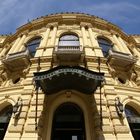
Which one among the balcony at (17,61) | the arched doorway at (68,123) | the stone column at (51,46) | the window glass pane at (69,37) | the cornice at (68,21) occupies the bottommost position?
the arched doorway at (68,123)

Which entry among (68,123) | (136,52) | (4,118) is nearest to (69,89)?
(68,123)

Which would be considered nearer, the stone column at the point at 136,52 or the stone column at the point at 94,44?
the stone column at the point at 94,44

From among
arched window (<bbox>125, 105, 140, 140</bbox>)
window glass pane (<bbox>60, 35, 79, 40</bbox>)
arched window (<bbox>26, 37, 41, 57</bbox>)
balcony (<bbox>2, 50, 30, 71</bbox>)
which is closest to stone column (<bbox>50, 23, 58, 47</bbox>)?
window glass pane (<bbox>60, 35, 79, 40</bbox>)

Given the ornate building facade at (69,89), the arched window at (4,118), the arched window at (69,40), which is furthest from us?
the arched window at (69,40)

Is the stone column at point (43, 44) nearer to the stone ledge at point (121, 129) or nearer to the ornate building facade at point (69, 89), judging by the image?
the ornate building facade at point (69, 89)

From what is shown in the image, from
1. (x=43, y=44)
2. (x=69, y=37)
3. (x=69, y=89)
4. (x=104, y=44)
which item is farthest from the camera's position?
(x=104, y=44)

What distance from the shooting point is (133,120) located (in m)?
15.6

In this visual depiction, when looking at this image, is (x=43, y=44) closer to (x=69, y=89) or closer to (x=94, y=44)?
(x=94, y=44)

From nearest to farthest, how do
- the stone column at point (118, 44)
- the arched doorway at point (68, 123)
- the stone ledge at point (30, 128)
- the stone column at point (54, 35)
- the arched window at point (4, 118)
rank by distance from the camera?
the stone ledge at point (30, 128) < the arched doorway at point (68, 123) < the arched window at point (4, 118) < the stone column at point (54, 35) < the stone column at point (118, 44)

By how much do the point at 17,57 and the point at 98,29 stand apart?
878 cm

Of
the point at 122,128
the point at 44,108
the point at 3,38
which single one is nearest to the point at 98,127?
the point at 122,128

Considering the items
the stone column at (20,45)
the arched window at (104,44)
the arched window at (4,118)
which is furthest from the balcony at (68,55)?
the stone column at (20,45)

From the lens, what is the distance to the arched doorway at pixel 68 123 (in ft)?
45.3

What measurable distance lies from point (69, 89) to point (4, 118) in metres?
4.35
